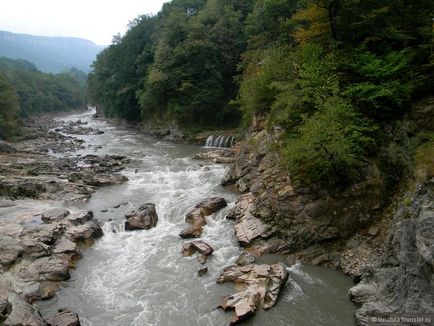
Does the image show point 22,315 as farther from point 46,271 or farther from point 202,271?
point 202,271

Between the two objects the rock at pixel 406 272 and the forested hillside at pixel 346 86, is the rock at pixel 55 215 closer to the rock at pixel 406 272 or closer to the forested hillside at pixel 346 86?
the forested hillside at pixel 346 86

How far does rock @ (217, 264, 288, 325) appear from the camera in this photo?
13.1m

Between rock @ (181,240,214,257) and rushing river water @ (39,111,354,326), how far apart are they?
31cm

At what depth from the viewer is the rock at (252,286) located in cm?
1312

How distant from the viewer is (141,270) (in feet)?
54.4

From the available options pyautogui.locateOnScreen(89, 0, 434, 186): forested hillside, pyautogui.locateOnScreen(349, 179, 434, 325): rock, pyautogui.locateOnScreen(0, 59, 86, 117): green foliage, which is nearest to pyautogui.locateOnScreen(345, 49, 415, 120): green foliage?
pyautogui.locateOnScreen(89, 0, 434, 186): forested hillside

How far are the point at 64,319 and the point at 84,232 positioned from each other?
6.93 m

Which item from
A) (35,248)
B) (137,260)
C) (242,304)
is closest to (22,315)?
(35,248)

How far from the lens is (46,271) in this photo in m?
16.1

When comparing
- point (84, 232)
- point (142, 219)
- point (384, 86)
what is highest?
point (384, 86)

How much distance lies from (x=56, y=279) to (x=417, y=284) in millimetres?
13406

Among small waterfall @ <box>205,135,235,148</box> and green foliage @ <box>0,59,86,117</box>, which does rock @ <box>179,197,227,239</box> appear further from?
green foliage @ <box>0,59,86,117</box>

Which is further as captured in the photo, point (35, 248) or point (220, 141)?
point (220, 141)

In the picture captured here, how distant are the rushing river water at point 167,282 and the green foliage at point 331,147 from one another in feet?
13.4
